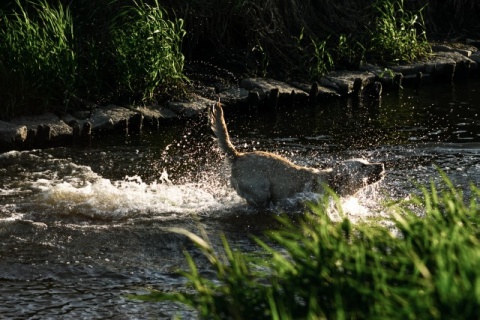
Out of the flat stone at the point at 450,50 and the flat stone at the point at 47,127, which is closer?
the flat stone at the point at 47,127

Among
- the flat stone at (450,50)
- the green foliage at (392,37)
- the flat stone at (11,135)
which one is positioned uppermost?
the green foliage at (392,37)

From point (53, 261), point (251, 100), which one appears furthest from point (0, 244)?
point (251, 100)

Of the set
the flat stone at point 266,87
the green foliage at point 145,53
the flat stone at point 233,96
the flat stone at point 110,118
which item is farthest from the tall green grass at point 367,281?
the flat stone at point 266,87

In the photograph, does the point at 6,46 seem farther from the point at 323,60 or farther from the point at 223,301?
the point at 223,301

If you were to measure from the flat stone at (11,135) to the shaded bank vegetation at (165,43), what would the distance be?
1.07 feet

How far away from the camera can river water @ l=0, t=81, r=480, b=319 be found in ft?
21.2

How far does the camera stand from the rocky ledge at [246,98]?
1006 cm

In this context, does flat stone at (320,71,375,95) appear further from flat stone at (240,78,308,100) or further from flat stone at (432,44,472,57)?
flat stone at (432,44,472,57)

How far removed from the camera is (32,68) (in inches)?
410

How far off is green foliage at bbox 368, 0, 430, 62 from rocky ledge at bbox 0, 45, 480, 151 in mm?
212

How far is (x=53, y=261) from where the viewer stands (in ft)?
22.5

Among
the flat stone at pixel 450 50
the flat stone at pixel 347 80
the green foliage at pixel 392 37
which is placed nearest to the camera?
the flat stone at pixel 347 80

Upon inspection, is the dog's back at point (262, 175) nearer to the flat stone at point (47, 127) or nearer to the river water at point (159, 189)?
the river water at point (159, 189)

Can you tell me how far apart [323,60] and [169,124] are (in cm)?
309
